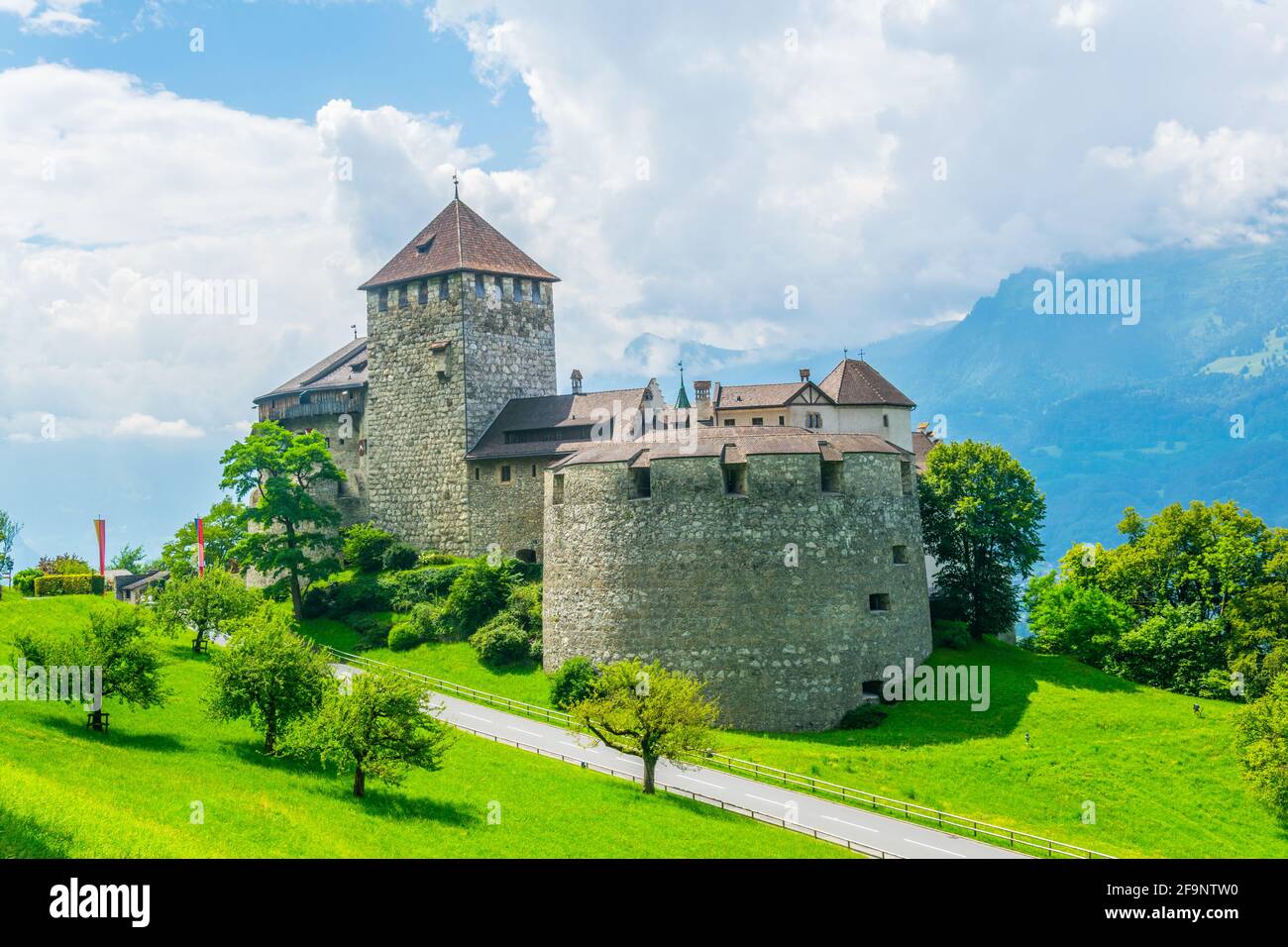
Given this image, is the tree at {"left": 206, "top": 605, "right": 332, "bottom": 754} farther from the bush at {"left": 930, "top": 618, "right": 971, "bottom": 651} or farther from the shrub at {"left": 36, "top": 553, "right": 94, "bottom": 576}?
the shrub at {"left": 36, "top": 553, "right": 94, "bottom": 576}

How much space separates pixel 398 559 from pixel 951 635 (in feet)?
97.8

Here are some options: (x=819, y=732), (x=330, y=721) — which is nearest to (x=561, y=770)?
(x=330, y=721)

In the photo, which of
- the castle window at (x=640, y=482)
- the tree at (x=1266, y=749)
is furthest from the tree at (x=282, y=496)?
the tree at (x=1266, y=749)

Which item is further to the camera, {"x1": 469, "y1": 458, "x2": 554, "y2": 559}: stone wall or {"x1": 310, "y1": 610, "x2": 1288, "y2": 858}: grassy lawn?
{"x1": 469, "y1": 458, "x2": 554, "y2": 559}: stone wall

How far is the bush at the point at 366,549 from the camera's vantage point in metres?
65.5

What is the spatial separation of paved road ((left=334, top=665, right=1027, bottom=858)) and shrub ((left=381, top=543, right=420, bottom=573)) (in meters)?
15.2

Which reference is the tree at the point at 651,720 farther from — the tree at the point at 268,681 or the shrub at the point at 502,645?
the shrub at the point at 502,645

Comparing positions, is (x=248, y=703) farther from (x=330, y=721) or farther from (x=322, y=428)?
(x=322, y=428)

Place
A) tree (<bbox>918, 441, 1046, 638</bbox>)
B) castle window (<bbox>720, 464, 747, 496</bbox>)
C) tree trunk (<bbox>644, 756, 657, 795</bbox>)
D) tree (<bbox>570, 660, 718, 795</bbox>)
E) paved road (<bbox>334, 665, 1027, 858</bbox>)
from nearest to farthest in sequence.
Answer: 1. paved road (<bbox>334, 665, 1027, 858</bbox>)
2. tree (<bbox>570, 660, 718, 795</bbox>)
3. tree trunk (<bbox>644, 756, 657, 795</bbox>)
4. castle window (<bbox>720, 464, 747, 496</bbox>)
5. tree (<bbox>918, 441, 1046, 638</bbox>)

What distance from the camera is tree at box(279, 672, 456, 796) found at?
34.2 metres

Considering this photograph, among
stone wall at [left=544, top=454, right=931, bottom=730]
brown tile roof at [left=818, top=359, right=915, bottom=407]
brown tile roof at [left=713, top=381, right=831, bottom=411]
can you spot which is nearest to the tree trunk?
stone wall at [left=544, top=454, right=931, bottom=730]

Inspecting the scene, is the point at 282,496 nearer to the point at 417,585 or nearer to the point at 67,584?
the point at 417,585

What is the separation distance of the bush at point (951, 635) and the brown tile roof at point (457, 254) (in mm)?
30457
